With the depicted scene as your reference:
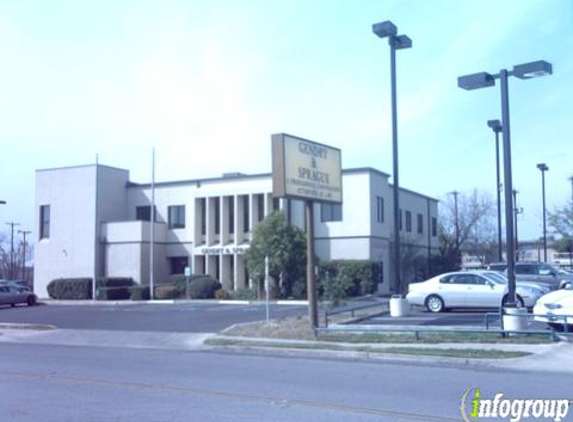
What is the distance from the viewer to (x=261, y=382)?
12680mm

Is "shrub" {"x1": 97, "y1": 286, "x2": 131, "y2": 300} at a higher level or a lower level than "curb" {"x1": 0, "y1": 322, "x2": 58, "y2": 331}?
higher

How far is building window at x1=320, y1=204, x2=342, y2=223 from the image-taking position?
4266cm

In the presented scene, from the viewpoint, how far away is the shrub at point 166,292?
41.6 metres

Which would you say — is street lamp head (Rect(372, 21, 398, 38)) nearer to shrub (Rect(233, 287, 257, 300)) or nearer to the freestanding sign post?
the freestanding sign post

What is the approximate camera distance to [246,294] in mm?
39500

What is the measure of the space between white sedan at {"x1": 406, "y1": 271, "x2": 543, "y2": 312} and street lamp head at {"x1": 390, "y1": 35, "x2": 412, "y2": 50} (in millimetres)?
7779

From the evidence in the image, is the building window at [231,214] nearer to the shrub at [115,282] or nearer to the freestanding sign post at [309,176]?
the shrub at [115,282]

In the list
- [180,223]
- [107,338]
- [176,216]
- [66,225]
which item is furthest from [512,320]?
[66,225]

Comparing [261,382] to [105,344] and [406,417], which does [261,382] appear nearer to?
[406,417]

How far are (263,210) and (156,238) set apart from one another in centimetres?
739

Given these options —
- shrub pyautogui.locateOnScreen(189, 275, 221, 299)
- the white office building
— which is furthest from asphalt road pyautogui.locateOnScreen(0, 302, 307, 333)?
the white office building

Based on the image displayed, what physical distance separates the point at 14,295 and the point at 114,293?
18.8 feet

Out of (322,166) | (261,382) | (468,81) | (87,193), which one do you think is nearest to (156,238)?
(87,193)

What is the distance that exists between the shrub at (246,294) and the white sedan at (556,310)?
22.4 meters
